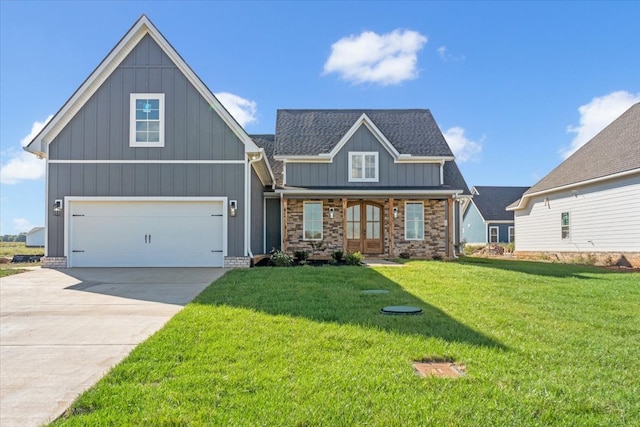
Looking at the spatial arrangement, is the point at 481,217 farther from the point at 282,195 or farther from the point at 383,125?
the point at 282,195

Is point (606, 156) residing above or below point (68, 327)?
above

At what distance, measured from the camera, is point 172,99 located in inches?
501

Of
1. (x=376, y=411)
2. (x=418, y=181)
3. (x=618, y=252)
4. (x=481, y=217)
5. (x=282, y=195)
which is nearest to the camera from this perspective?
(x=376, y=411)

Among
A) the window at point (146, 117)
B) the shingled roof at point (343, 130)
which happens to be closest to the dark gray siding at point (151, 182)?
the window at point (146, 117)

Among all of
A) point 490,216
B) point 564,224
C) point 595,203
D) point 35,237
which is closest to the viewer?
point 595,203

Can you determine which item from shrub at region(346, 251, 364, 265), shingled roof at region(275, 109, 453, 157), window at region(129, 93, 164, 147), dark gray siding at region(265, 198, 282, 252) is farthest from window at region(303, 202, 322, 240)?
window at region(129, 93, 164, 147)

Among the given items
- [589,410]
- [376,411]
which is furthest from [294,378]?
[589,410]

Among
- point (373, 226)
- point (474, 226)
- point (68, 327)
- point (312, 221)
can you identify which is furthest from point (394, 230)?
point (474, 226)

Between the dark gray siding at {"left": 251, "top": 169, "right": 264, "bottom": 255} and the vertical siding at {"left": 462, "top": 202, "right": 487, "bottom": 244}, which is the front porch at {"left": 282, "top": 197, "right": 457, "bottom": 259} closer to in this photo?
the dark gray siding at {"left": 251, "top": 169, "right": 264, "bottom": 255}

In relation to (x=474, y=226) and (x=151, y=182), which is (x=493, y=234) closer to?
(x=474, y=226)

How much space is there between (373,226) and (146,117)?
977 cm

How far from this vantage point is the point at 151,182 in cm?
1261

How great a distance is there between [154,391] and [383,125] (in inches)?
720

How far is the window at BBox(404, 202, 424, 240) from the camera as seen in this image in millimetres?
17453
